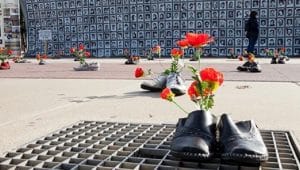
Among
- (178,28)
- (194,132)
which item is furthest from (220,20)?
(194,132)

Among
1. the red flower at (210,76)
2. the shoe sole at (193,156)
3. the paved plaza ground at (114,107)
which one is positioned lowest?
the paved plaza ground at (114,107)

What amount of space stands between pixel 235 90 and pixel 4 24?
2940cm

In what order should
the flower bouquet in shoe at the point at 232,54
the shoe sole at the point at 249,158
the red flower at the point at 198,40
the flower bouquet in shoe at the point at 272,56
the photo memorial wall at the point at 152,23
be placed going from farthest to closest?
the photo memorial wall at the point at 152,23, the flower bouquet in shoe at the point at 232,54, the flower bouquet in shoe at the point at 272,56, the red flower at the point at 198,40, the shoe sole at the point at 249,158

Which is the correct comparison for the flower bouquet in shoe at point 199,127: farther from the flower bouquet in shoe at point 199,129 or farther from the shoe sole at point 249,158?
the shoe sole at point 249,158

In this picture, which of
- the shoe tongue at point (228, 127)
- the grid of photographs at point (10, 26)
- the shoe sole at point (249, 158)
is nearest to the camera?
the shoe sole at point (249, 158)

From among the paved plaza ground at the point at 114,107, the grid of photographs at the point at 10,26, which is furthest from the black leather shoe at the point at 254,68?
the grid of photographs at the point at 10,26

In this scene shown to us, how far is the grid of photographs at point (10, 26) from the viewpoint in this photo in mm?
32812

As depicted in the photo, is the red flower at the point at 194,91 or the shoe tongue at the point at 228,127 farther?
the red flower at the point at 194,91

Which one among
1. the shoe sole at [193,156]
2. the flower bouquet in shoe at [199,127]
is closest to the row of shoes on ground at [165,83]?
the flower bouquet in shoe at [199,127]

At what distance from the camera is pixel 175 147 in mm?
2781

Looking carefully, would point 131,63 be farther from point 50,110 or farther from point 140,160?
point 140,160

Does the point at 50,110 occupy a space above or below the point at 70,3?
below

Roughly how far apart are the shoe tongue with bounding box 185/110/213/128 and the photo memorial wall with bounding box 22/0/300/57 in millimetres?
21747

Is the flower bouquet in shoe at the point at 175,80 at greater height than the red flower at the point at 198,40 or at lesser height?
lesser
